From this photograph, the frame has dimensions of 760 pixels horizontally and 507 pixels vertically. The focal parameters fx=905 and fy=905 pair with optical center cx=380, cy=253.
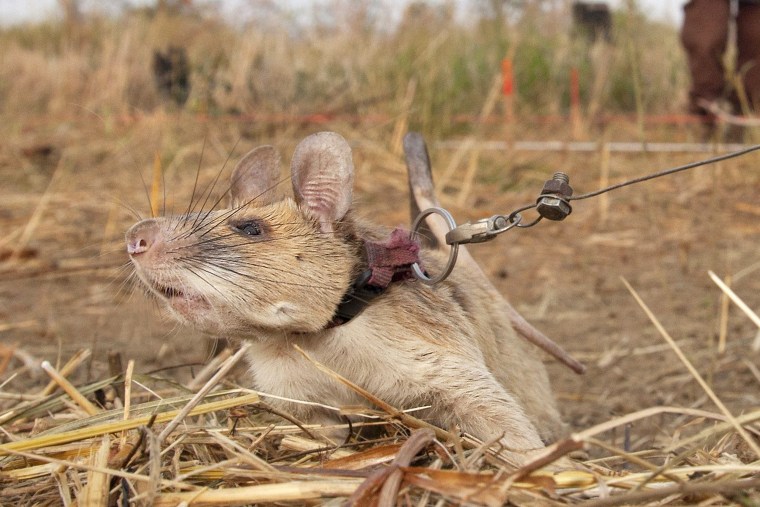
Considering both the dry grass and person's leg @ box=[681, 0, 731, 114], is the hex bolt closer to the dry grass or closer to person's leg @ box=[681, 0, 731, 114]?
the dry grass

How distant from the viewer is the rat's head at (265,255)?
7.32ft

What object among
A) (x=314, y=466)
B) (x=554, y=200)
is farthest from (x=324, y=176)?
(x=314, y=466)

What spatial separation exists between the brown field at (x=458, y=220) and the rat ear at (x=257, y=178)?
9.1 inches

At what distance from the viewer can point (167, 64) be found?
387 inches

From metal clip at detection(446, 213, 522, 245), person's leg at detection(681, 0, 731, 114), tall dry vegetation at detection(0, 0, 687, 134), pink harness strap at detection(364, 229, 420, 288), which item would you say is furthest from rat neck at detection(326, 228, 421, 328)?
person's leg at detection(681, 0, 731, 114)

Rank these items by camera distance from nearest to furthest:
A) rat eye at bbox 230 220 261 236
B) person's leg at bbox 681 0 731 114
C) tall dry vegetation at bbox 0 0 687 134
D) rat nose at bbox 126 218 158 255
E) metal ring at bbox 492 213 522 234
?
rat nose at bbox 126 218 158 255
metal ring at bbox 492 213 522 234
rat eye at bbox 230 220 261 236
person's leg at bbox 681 0 731 114
tall dry vegetation at bbox 0 0 687 134

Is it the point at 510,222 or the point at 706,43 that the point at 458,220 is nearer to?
the point at 706,43

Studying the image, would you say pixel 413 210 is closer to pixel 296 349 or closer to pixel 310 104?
pixel 296 349

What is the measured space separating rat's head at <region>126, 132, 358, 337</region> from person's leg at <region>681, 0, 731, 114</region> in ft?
20.8

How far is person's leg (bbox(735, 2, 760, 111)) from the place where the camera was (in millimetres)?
8070

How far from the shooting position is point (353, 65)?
361 inches

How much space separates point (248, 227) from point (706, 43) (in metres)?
6.72

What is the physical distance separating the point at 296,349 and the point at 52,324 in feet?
9.86

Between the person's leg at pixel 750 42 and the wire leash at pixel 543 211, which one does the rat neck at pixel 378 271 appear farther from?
the person's leg at pixel 750 42
